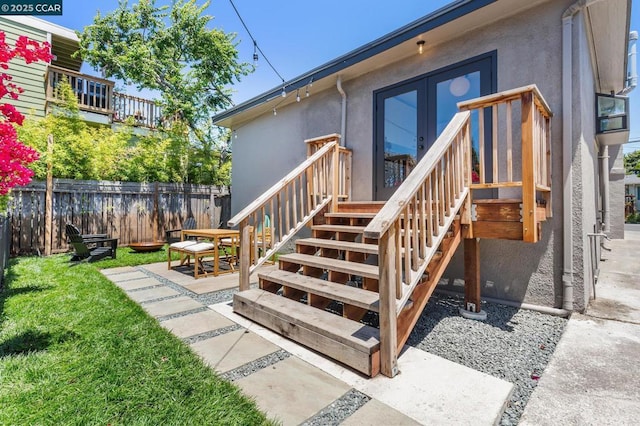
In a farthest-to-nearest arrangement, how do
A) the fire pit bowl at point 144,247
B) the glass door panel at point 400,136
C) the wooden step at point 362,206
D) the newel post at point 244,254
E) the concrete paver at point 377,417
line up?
1. the fire pit bowl at point 144,247
2. the glass door panel at point 400,136
3. the wooden step at point 362,206
4. the newel post at point 244,254
5. the concrete paver at point 377,417

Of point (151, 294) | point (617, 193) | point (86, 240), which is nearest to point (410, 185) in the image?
point (151, 294)

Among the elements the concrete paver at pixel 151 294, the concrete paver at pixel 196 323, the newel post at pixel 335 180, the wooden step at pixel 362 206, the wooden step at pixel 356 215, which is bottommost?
the concrete paver at pixel 196 323

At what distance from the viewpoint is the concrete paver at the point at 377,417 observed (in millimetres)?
1543

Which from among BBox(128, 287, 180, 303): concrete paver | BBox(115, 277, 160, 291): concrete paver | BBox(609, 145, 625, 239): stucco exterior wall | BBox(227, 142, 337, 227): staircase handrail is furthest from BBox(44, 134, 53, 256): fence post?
BBox(609, 145, 625, 239): stucco exterior wall

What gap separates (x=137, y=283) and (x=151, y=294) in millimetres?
717

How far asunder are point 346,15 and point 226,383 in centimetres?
707

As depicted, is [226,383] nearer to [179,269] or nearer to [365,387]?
[365,387]

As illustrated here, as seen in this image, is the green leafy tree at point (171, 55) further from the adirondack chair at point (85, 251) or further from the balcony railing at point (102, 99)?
the adirondack chair at point (85, 251)

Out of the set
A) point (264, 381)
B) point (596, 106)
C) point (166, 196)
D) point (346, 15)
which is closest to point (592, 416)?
point (264, 381)

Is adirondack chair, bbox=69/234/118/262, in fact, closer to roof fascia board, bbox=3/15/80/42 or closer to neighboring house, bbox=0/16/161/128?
neighboring house, bbox=0/16/161/128

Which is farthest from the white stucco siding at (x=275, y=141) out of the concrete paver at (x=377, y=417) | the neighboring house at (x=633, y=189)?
the neighboring house at (x=633, y=189)

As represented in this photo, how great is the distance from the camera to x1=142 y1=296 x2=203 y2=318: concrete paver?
3162mm

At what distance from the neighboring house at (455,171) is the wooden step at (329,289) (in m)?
0.02

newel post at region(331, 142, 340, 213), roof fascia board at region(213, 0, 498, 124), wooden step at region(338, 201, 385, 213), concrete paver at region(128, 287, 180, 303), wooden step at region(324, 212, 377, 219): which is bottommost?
concrete paver at region(128, 287, 180, 303)
